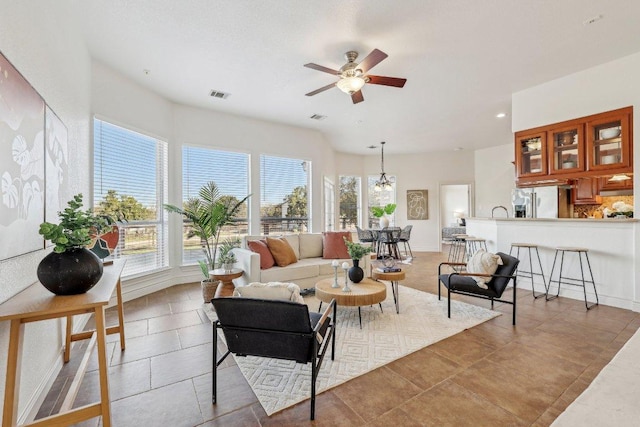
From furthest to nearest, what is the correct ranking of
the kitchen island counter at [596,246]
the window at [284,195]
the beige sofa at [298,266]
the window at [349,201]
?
1. the window at [349,201]
2. the window at [284,195]
3. the beige sofa at [298,266]
4. the kitchen island counter at [596,246]

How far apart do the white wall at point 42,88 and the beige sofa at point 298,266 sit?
1989mm

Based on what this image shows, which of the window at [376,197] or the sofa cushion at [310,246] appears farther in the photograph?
the window at [376,197]

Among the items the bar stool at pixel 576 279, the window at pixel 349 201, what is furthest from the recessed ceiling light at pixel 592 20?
the window at pixel 349 201

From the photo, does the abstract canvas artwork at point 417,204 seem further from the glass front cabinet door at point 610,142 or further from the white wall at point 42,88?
the white wall at point 42,88

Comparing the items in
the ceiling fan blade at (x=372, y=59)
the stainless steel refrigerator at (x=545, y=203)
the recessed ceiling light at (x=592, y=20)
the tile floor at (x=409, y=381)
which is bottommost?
the tile floor at (x=409, y=381)

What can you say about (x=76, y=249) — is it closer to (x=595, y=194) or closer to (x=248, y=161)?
(x=248, y=161)

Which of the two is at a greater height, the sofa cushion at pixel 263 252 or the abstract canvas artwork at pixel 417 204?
the abstract canvas artwork at pixel 417 204

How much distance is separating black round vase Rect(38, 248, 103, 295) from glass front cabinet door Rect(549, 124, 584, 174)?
5768 millimetres

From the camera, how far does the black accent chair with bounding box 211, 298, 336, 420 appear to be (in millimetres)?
1740

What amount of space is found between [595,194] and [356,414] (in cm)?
622

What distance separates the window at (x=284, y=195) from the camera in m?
6.00

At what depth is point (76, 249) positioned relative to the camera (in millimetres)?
1652

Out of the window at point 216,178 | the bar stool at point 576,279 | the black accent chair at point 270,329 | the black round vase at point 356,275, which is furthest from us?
the window at point 216,178

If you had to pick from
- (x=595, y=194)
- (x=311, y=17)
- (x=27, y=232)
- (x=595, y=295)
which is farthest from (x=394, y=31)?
(x=595, y=194)
